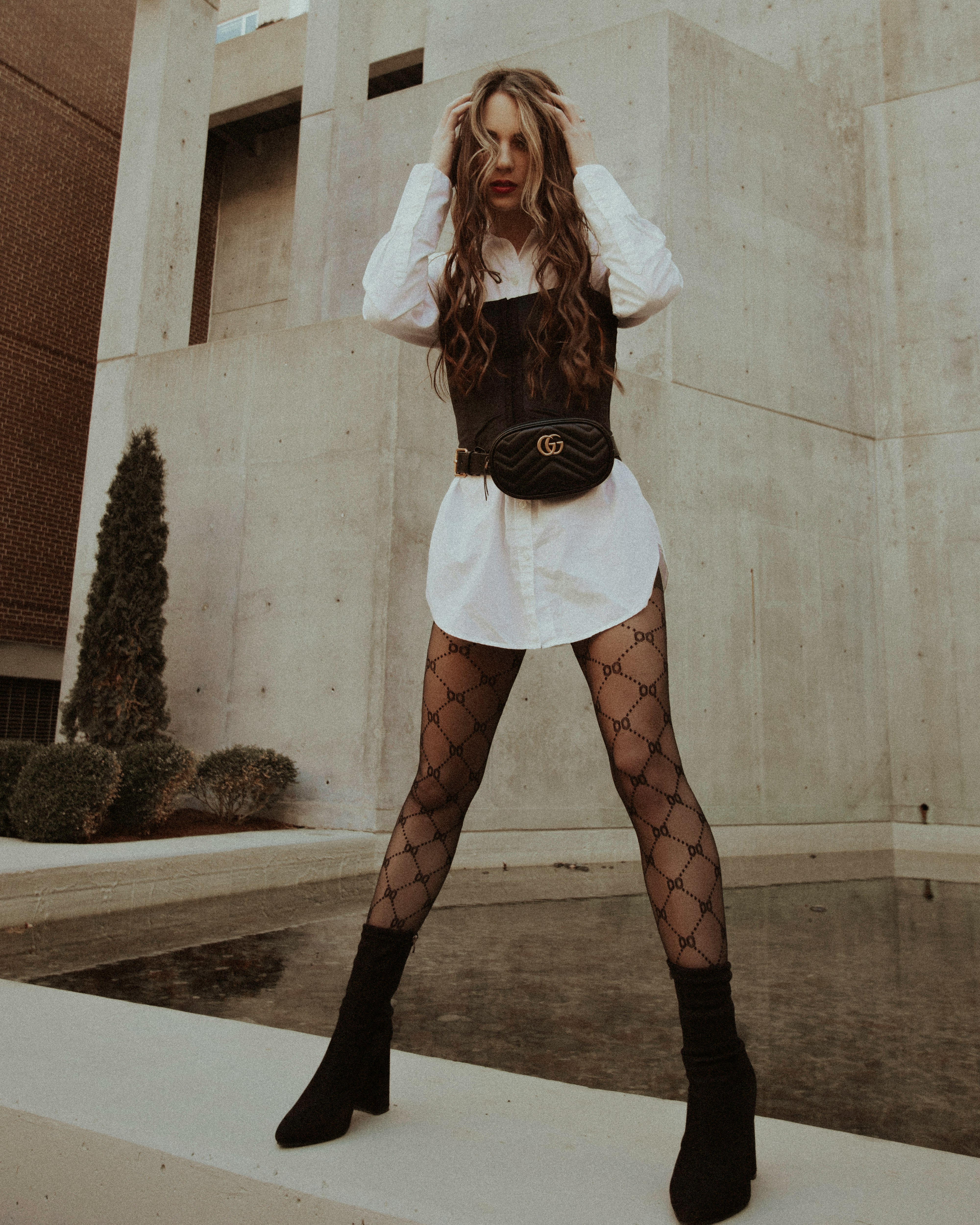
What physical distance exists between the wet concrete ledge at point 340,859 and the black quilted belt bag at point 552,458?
2774 mm

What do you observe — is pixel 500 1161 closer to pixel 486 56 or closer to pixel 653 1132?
pixel 653 1132

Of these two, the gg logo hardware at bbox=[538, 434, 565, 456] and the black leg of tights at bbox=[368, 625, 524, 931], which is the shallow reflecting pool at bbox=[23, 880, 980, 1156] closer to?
the black leg of tights at bbox=[368, 625, 524, 931]

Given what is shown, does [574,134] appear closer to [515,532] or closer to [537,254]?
[537,254]

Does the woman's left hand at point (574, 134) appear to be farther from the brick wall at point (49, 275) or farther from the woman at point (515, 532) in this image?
the brick wall at point (49, 275)

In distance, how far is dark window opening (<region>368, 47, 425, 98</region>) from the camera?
10.1m

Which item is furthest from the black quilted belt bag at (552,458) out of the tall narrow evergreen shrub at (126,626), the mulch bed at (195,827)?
the tall narrow evergreen shrub at (126,626)

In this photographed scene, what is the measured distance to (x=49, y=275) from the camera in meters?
11.6

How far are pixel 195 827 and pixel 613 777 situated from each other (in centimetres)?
432

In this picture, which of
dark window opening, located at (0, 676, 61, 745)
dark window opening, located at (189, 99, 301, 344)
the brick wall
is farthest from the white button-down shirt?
dark window opening, located at (189, 99, 301, 344)

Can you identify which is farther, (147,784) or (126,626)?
(126,626)

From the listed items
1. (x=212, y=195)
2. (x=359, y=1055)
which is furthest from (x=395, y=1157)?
(x=212, y=195)

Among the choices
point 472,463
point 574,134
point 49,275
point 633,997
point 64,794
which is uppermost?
point 49,275

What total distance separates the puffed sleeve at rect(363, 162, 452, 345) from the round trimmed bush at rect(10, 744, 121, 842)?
11.8ft

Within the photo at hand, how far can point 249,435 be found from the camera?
6.15 metres
